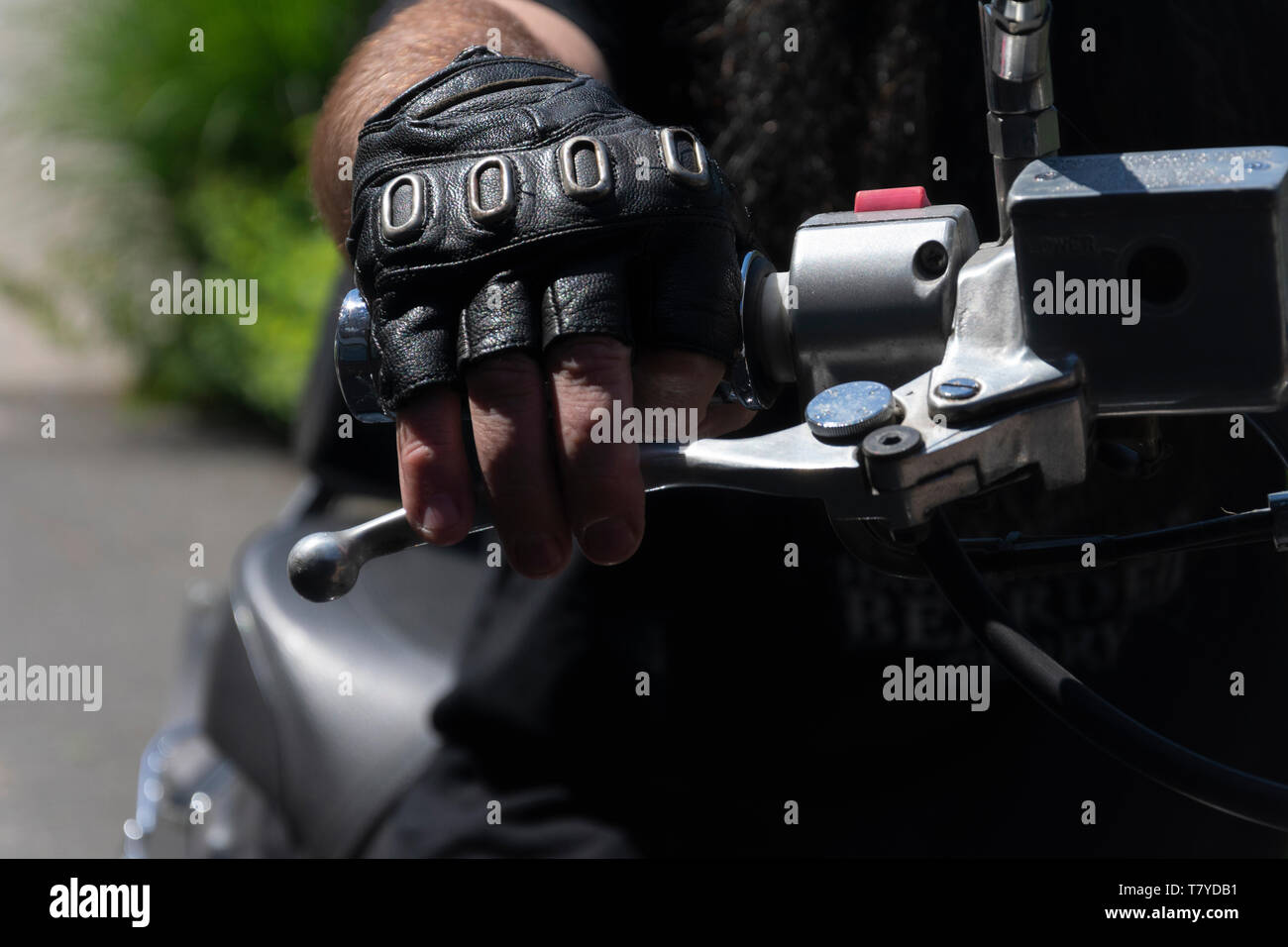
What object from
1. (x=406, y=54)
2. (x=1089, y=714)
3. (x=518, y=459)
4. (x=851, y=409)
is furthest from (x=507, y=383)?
(x=406, y=54)

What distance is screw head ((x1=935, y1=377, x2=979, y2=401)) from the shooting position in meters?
0.85

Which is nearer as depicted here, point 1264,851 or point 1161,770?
point 1161,770

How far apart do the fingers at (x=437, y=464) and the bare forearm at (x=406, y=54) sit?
0.48m

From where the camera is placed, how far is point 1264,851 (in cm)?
170

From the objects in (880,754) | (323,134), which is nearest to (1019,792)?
(880,754)

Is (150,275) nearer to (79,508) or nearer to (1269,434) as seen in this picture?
(79,508)

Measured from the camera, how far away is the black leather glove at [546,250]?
898mm

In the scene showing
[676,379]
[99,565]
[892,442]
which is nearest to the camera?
[892,442]

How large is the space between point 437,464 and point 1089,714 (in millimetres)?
412

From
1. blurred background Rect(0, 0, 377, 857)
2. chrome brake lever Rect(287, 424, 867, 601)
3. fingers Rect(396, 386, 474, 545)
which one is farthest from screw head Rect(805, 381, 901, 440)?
blurred background Rect(0, 0, 377, 857)

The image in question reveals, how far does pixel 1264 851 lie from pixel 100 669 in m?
4.06

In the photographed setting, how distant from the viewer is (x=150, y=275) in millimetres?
7273

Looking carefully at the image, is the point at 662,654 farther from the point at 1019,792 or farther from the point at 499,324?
the point at 499,324

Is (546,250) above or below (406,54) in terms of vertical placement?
below
